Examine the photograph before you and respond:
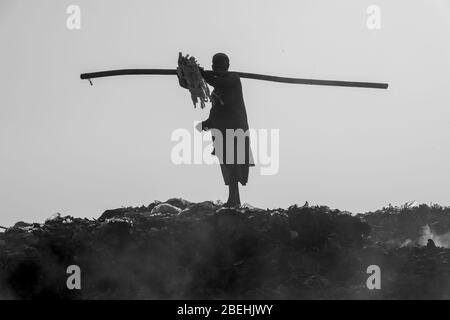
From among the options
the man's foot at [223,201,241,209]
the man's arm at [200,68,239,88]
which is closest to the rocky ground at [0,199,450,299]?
the man's foot at [223,201,241,209]

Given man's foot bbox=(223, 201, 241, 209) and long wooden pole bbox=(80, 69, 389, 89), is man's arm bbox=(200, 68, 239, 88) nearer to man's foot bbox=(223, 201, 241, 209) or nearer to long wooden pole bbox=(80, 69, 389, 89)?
long wooden pole bbox=(80, 69, 389, 89)

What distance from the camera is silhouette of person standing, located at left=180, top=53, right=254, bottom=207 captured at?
23391 millimetres

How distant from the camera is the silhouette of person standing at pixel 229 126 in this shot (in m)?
23.4

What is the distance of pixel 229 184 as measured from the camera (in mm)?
23391

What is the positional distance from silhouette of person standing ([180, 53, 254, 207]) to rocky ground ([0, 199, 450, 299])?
149 centimetres

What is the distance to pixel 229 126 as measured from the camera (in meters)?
23.5

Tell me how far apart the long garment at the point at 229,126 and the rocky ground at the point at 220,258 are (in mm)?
1551

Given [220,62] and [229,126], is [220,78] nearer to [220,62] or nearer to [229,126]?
[220,62]

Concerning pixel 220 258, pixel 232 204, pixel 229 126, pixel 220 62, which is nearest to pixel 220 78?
pixel 220 62

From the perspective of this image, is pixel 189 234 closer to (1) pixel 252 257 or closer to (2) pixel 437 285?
(1) pixel 252 257

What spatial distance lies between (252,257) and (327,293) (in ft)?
4.89

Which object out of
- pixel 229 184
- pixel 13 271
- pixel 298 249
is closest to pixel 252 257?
pixel 298 249

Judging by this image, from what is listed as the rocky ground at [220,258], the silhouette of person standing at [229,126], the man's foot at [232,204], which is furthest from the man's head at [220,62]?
the rocky ground at [220,258]
